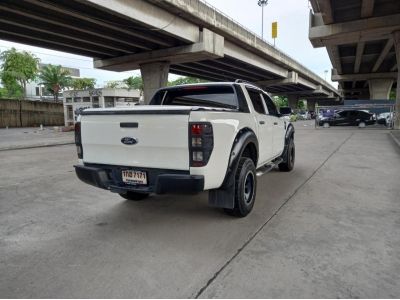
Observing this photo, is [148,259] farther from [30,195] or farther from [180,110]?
[30,195]

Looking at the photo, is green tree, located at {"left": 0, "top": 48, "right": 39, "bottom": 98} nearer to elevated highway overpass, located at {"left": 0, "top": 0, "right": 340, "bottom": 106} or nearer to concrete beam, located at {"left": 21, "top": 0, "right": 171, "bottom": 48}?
elevated highway overpass, located at {"left": 0, "top": 0, "right": 340, "bottom": 106}

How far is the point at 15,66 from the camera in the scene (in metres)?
55.9

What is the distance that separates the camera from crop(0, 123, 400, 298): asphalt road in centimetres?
270

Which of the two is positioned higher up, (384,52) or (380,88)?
(384,52)

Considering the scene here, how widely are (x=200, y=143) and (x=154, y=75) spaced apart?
22478 millimetres

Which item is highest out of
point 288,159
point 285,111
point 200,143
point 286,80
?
point 286,80

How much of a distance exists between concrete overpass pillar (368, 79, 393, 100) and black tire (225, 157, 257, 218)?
48.3m

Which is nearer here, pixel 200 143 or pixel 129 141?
pixel 200 143

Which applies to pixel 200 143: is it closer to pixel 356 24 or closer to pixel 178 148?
pixel 178 148

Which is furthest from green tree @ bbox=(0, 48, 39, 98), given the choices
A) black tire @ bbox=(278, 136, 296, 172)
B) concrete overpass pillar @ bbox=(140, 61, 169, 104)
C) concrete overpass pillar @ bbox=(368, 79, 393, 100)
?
black tire @ bbox=(278, 136, 296, 172)

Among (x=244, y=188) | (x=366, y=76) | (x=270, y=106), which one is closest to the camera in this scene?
(x=244, y=188)

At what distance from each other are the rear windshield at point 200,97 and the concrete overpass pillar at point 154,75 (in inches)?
766

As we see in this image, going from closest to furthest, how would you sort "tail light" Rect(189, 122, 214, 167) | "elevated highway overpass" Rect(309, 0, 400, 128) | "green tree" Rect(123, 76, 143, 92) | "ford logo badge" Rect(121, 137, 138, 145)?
"tail light" Rect(189, 122, 214, 167) → "ford logo badge" Rect(121, 137, 138, 145) → "elevated highway overpass" Rect(309, 0, 400, 128) → "green tree" Rect(123, 76, 143, 92)

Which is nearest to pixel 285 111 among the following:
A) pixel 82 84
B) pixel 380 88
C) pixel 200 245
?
pixel 200 245
